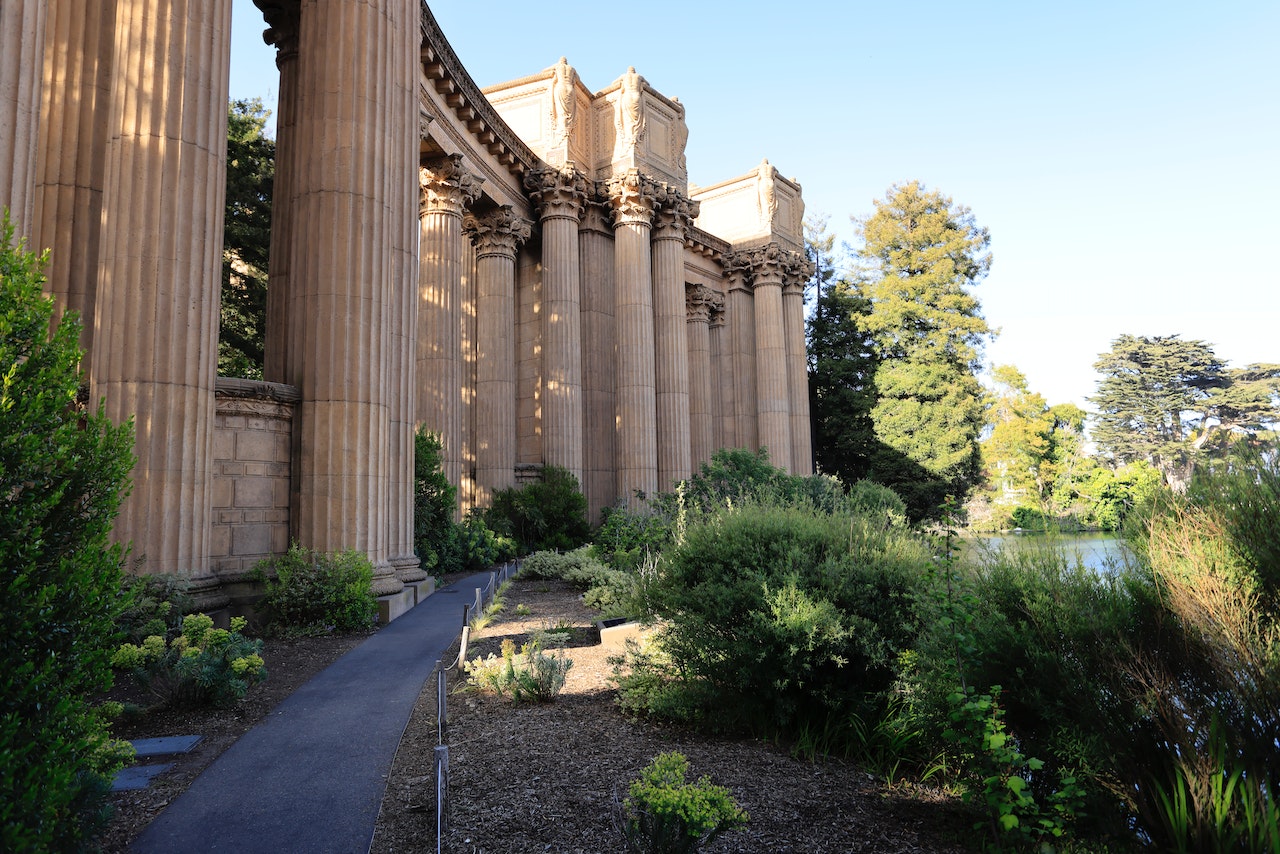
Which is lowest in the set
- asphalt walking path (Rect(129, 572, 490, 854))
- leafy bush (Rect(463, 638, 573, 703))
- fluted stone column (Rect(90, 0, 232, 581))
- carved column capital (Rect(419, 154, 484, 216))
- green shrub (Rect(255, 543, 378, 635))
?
asphalt walking path (Rect(129, 572, 490, 854))

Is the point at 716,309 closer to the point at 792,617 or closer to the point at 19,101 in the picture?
the point at 19,101

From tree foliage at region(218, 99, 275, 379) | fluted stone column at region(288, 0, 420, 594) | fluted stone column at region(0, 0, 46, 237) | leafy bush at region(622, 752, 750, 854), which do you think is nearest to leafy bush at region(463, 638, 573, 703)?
leafy bush at region(622, 752, 750, 854)

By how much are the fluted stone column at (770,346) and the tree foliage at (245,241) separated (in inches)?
839

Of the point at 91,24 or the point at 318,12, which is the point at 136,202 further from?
the point at 318,12

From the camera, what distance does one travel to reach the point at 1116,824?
13.1 feet

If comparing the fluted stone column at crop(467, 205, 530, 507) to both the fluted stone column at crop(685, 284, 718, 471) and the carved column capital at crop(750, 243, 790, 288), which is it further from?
the carved column capital at crop(750, 243, 790, 288)

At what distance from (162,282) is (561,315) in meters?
15.3

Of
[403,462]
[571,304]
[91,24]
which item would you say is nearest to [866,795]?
[403,462]

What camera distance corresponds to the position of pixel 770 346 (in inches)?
1346

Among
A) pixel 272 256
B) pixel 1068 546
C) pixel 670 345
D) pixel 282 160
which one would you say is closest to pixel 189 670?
pixel 1068 546

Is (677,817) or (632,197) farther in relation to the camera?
(632,197)

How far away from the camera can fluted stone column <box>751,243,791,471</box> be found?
1324 inches

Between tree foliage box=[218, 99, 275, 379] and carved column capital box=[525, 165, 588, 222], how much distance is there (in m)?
10.7

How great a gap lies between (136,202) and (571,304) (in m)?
15.6
